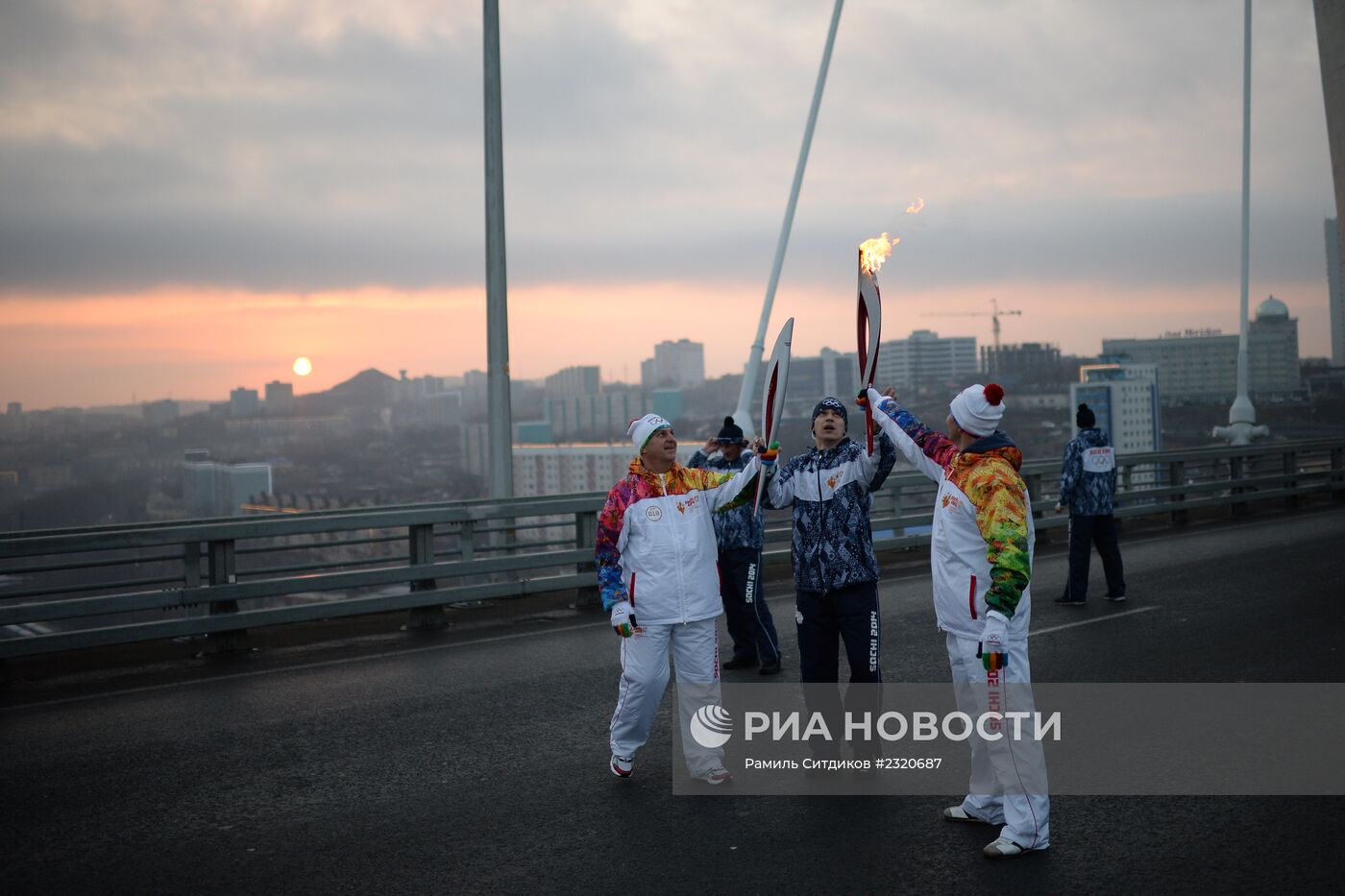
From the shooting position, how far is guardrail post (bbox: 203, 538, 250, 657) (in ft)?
34.1

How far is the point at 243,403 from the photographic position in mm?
27312

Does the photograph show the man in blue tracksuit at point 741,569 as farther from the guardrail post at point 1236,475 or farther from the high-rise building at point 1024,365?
the high-rise building at point 1024,365

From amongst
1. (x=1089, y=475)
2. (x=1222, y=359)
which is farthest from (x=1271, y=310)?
(x=1089, y=475)

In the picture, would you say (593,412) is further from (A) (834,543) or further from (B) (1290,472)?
(A) (834,543)

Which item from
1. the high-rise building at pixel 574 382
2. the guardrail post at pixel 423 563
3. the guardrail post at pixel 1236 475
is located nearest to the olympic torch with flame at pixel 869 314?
the guardrail post at pixel 423 563

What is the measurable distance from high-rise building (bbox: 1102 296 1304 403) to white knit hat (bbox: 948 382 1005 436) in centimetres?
2775

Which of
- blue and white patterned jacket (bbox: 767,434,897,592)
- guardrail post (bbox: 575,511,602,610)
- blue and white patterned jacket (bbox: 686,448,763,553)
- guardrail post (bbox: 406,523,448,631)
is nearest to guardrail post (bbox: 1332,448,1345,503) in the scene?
guardrail post (bbox: 575,511,602,610)

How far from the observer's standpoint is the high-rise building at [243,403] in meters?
26.3

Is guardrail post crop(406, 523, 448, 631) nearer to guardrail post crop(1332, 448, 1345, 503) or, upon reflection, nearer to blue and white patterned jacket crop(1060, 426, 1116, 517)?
blue and white patterned jacket crop(1060, 426, 1116, 517)

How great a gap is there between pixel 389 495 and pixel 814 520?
49.5 ft

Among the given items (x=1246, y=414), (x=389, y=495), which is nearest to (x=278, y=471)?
(x=389, y=495)

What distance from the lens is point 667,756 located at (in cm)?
671

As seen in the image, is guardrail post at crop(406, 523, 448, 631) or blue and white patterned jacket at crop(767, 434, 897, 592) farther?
guardrail post at crop(406, 523, 448, 631)

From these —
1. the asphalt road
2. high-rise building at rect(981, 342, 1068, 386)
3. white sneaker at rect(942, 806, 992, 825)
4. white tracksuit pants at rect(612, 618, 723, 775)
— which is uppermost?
high-rise building at rect(981, 342, 1068, 386)
